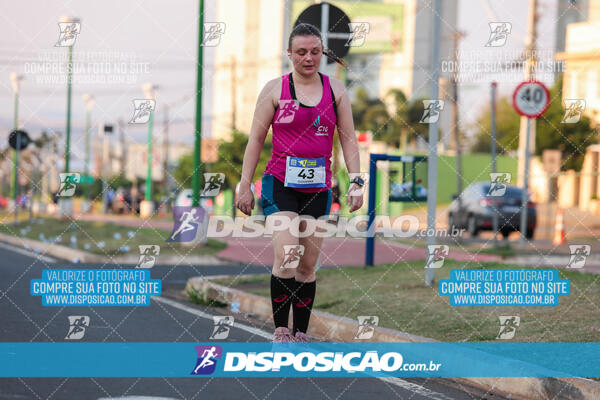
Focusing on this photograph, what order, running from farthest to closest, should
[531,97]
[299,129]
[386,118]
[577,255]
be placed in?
[386,118] → [531,97] → [577,255] → [299,129]

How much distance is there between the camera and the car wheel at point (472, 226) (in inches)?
1069

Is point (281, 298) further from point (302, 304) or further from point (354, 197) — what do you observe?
point (354, 197)

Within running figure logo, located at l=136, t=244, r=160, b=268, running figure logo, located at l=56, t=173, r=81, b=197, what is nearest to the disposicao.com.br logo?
running figure logo, located at l=56, t=173, r=81, b=197

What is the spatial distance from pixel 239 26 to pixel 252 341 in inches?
3944

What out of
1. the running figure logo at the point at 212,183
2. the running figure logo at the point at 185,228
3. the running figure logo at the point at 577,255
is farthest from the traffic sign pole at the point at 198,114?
the running figure logo at the point at 577,255

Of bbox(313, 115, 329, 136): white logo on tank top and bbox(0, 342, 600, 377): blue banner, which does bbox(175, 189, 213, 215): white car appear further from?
bbox(313, 115, 329, 136): white logo on tank top

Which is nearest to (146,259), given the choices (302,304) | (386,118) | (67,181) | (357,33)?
(67,181)

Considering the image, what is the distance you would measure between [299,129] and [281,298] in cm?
109

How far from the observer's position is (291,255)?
604 cm

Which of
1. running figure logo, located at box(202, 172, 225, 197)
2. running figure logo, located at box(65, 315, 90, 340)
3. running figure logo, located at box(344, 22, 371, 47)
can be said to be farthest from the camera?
running figure logo, located at box(344, 22, 371, 47)

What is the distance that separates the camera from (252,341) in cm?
713

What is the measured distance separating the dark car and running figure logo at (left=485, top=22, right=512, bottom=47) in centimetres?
1544

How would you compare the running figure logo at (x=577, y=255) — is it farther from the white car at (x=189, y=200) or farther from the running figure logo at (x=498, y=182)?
the white car at (x=189, y=200)

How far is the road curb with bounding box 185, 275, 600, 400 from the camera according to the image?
17.8ft
